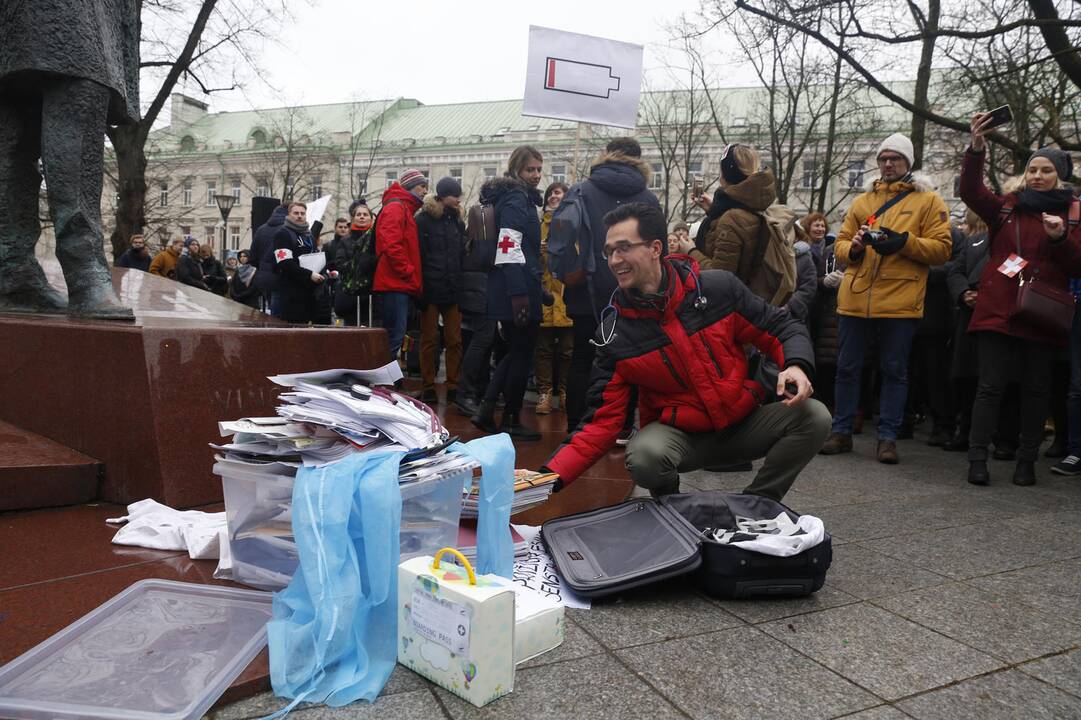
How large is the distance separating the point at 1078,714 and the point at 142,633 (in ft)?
7.58

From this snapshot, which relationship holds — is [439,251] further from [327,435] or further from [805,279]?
[327,435]

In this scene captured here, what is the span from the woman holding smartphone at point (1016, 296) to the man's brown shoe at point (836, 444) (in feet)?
3.07

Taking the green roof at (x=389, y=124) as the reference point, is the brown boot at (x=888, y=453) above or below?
below

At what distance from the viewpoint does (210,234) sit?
199 ft

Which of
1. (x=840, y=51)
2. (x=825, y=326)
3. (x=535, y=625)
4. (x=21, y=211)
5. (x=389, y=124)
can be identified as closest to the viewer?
(x=535, y=625)

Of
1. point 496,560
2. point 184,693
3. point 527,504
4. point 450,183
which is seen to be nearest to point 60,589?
point 184,693

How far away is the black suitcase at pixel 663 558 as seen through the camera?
8.00 feet

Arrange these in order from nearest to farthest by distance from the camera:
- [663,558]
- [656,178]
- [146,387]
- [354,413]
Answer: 1. [354,413]
2. [663,558]
3. [146,387]
4. [656,178]

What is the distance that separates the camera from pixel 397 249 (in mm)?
6000

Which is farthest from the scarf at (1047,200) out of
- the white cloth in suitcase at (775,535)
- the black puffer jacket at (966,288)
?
the white cloth in suitcase at (775,535)

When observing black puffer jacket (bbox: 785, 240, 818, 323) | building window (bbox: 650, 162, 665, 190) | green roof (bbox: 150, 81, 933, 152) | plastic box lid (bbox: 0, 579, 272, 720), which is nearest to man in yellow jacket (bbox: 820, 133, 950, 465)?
black puffer jacket (bbox: 785, 240, 818, 323)

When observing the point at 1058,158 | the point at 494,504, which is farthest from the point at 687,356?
the point at 1058,158

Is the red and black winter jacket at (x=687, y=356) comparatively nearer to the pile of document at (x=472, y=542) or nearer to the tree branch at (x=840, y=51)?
the pile of document at (x=472, y=542)

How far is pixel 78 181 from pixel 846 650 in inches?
155
